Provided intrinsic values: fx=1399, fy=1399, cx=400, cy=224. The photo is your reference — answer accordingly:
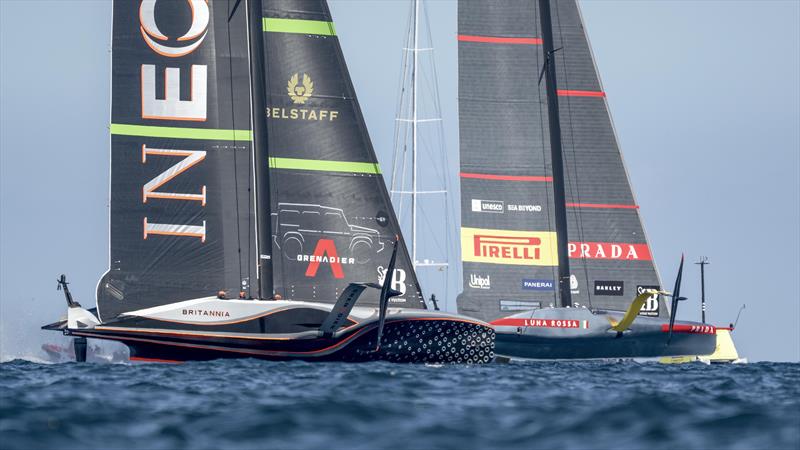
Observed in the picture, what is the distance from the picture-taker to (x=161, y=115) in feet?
95.7

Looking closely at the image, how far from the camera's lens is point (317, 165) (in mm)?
29922

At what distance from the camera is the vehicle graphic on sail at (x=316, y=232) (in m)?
29.6

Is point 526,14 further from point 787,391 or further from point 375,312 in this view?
point 787,391

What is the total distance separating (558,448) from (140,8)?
63.4 ft

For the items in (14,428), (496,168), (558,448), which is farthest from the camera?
(496,168)

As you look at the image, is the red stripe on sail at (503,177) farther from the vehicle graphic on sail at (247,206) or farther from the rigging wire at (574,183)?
the vehicle graphic on sail at (247,206)

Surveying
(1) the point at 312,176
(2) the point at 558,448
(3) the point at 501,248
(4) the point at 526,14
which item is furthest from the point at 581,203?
(2) the point at 558,448

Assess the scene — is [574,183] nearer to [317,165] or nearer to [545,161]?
[545,161]

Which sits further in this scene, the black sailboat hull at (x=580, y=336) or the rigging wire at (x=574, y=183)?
the rigging wire at (x=574, y=183)

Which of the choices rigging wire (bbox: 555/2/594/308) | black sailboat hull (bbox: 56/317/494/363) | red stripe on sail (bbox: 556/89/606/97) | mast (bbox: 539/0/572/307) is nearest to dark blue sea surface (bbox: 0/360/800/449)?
black sailboat hull (bbox: 56/317/494/363)

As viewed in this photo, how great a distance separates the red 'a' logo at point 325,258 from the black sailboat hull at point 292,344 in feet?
7.63

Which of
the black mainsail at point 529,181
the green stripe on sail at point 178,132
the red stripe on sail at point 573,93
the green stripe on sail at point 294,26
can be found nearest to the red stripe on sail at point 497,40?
the black mainsail at point 529,181

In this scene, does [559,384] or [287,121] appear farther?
[287,121]

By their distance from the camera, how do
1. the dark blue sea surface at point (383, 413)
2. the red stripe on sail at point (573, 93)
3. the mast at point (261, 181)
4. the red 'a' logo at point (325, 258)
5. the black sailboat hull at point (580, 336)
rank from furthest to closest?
the red stripe on sail at point (573, 93) → the black sailboat hull at point (580, 336) → the red 'a' logo at point (325, 258) → the mast at point (261, 181) → the dark blue sea surface at point (383, 413)
